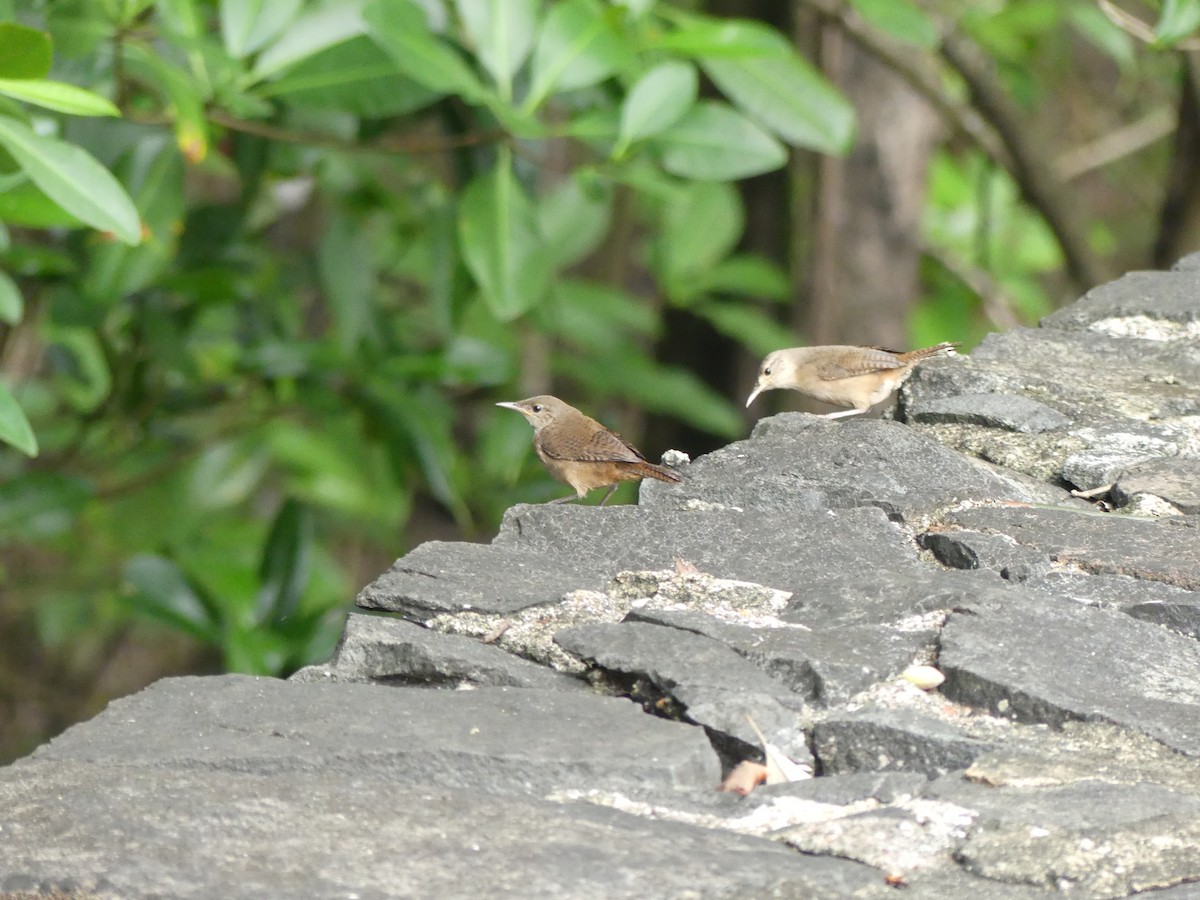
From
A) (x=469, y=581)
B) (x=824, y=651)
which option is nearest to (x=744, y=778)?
(x=824, y=651)

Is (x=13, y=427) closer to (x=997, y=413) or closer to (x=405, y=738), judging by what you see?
(x=405, y=738)

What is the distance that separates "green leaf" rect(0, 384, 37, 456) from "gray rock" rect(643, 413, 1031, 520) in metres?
1.13

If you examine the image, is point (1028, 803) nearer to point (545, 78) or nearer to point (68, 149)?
point (68, 149)

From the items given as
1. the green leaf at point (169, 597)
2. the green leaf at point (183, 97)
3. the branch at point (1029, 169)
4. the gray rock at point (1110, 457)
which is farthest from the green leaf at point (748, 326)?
the gray rock at point (1110, 457)

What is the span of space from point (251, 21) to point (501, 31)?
672 mm

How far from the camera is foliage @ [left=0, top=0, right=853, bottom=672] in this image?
4.16 metres

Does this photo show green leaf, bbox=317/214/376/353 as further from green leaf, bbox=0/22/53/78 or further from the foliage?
green leaf, bbox=0/22/53/78

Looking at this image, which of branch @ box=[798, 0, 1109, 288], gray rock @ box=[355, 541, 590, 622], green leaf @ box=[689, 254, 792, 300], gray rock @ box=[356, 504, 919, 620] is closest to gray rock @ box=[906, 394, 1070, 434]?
gray rock @ box=[356, 504, 919, 620]

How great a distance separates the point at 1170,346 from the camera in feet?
11.5

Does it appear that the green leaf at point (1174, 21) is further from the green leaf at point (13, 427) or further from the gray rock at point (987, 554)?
the green leaf at point (13, 427)

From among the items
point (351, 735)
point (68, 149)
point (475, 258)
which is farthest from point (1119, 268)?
point (351, 735)

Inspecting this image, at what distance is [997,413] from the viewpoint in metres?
3.05

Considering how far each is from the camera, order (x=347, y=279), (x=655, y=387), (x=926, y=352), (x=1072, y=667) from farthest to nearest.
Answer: (x=655, y=387) < (x=347, y=279) < (x=926, y=352) < (x=1072, y=667)

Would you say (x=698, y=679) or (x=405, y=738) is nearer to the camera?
(x=405, y=738)
